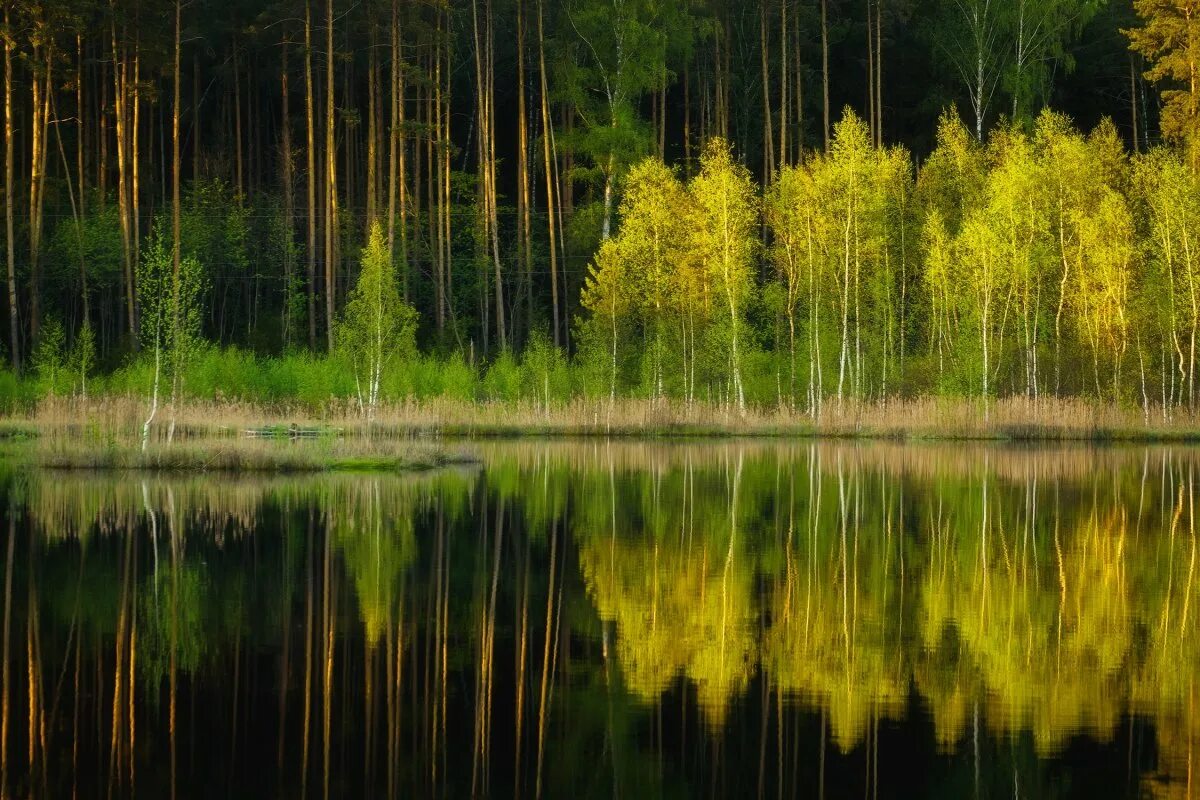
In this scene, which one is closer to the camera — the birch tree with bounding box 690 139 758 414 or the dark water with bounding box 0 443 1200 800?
the dark water with bounding box 0 443 1200 800

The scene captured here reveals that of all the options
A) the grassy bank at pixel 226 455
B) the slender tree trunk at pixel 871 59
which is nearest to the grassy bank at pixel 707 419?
the grassy bank at pixel 226 455

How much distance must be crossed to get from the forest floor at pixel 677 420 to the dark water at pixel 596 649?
13089mm

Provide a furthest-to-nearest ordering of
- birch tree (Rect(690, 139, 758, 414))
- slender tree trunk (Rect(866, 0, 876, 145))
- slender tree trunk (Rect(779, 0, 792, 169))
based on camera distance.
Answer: slender tree trunk (Rect(866, 0, 876, 145))
slender tree trunk (Rect(779, 0, 792, 169))
birch tree (Rect(690, 139, 758, 414))

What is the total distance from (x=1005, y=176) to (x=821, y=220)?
5371 mm

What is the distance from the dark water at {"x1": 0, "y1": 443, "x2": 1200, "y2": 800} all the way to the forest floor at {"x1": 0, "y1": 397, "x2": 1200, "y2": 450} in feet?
42.9

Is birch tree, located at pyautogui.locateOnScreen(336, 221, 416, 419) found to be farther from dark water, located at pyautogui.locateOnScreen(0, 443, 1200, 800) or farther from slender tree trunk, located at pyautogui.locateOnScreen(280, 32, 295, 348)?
dark water, located at pyautogui.locateOnScreen(0, 443, 1200, 800)

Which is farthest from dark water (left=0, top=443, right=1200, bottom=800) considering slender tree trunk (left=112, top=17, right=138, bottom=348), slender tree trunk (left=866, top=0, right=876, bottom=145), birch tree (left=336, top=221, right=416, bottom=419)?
slender tree trunk (left=866, top=0, right=876, bottom=145)

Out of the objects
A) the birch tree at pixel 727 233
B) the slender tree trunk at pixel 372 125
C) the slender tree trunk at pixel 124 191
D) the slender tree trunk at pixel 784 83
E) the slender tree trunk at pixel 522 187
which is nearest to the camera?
the slender tree trunk at pixel 124 191

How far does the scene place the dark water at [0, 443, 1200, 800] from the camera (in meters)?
8.62

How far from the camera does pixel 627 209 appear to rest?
48.1 meters

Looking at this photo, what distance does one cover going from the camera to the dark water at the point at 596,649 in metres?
8.62

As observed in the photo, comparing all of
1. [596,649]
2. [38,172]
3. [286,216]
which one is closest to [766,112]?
[286,216]

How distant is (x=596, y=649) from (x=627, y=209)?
36.9 metres

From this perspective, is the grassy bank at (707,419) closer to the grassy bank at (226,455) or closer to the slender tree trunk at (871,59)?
the grassy bank at (226,455)
